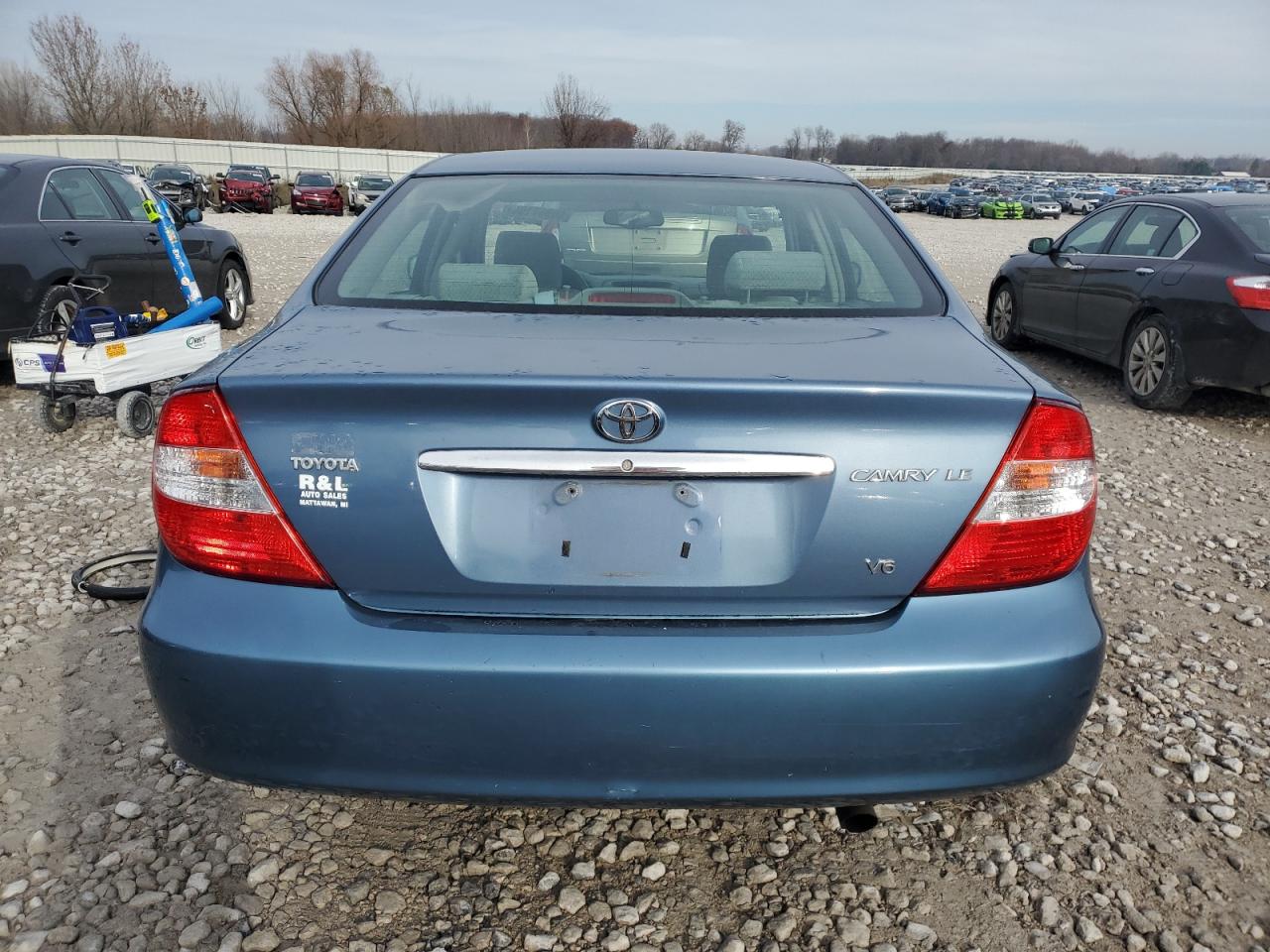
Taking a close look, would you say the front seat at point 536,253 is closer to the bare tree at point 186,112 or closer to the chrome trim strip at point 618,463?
the chrome trim strip at point 618,463

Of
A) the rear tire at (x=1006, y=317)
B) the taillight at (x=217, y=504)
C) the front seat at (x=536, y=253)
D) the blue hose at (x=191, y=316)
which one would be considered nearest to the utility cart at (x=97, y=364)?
the blue hose at (x=191, y=316)

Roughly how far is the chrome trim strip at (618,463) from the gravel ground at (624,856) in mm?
1061

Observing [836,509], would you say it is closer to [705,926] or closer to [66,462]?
[705,926]

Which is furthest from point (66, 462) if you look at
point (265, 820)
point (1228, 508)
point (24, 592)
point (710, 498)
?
point (1228, 508)

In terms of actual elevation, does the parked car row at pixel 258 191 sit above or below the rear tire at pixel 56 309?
below

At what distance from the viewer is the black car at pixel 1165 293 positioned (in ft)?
20.8

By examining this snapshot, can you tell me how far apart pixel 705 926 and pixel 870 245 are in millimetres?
1751

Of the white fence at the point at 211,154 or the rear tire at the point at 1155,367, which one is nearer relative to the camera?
the rear tire at the point at 1155,367

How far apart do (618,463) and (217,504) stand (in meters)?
0.75

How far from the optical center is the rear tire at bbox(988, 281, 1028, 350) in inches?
355

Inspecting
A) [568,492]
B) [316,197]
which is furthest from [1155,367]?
[316,197]

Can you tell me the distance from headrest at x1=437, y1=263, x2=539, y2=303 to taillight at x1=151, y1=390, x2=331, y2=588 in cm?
70

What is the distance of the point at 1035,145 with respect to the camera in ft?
509

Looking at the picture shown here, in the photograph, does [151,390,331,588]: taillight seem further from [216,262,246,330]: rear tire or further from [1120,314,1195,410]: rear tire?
[216,262,246,330]: rear tire
